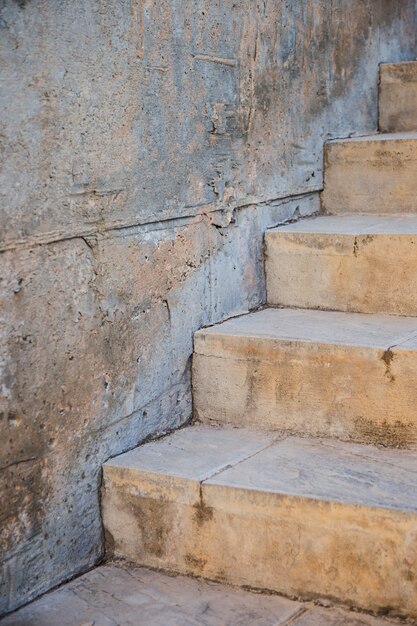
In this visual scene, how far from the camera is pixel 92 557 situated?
2867 mm

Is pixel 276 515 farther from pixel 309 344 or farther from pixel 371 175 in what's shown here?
pixel 371 175

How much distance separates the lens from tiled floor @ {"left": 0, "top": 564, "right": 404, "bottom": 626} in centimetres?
247

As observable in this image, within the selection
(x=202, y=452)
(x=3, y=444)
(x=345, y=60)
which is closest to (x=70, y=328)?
(x=3, y=444)

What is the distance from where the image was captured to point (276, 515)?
259 centimetres

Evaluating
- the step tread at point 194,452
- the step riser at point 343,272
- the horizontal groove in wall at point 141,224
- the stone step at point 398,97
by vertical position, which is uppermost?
the stone step at point 398,97

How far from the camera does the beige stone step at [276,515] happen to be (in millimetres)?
2455

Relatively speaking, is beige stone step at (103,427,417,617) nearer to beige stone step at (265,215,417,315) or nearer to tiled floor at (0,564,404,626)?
tiled floor at (0,564,404,626)

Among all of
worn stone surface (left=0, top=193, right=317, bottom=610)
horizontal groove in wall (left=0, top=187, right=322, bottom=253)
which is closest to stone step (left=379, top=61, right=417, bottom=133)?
horizontal groove in wall (left=0, top=187, right=322, bottom=253)

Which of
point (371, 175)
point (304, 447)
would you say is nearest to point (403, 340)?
point (304, 447)

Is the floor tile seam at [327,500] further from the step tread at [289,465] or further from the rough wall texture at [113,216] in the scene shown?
the rough wall texture at [113,216]

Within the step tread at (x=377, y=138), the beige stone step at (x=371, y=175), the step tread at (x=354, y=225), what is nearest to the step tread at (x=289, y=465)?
the step tread at (x=354, y=225)

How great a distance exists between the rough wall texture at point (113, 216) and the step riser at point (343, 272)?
10 cm

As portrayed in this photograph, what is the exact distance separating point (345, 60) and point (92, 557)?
100 inches

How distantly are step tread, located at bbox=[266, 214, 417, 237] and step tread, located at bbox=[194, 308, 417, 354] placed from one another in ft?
0.99
